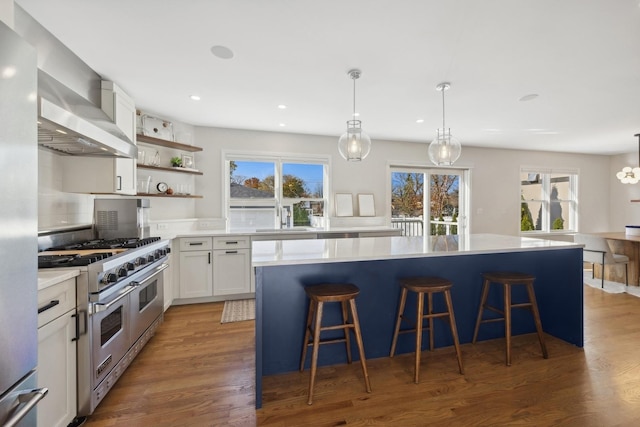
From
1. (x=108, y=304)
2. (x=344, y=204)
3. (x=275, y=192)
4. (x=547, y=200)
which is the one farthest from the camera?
(x=547, y=200)

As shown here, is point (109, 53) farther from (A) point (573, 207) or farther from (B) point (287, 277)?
(A) point (573, 207)

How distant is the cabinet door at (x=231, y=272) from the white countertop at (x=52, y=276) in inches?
83.5

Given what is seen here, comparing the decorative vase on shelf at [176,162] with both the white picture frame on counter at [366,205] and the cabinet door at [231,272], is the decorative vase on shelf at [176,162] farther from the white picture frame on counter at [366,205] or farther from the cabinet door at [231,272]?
the white picture frame on counter at [366,205]

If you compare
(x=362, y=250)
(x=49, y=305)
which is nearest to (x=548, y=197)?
(x=362, y=250)

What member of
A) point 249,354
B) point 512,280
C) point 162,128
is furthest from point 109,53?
point 512,280

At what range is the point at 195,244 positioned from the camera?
3656 mm

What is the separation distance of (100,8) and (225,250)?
265 centimetres

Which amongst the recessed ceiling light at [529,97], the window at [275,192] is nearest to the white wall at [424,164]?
the window at [275,192]

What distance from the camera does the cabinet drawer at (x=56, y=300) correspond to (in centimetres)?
140

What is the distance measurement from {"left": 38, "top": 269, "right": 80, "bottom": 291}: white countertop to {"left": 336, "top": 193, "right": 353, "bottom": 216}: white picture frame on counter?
3735mm

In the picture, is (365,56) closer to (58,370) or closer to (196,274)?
(58,370)

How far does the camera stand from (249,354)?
248 centimetres

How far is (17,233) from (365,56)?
244 cm

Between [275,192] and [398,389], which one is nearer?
[398,389]
